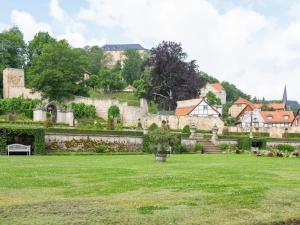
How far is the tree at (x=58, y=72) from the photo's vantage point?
218 ft

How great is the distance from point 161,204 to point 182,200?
63 cm

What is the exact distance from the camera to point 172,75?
69.9m

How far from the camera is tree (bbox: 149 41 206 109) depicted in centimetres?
6975

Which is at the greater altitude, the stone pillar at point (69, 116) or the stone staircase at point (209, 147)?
the stone pillar at point (69, 116)

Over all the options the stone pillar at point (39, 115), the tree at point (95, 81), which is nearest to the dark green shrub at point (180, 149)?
the stone pillar at point (39, 115)

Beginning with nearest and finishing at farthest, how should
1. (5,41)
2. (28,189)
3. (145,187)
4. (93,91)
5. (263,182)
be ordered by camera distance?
(28,189) → (145,187) → (263,182) → (5,41) → (93,91)

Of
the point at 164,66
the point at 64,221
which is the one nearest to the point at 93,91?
the point at 164,66

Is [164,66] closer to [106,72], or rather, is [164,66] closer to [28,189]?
[106,72]

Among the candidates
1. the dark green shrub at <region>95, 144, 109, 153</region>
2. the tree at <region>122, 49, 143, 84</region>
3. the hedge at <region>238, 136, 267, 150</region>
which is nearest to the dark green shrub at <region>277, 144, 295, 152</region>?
the hedge at <region>238, 136, 267, 150</region>

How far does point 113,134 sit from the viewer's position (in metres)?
35.2

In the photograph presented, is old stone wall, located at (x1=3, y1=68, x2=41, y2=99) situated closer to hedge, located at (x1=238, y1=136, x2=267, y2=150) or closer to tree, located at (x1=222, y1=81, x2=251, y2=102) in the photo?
hedge, located at (x1=238, y1=136, x2=267, y2=150)

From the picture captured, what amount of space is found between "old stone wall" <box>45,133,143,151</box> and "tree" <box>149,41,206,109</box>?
34.5 m

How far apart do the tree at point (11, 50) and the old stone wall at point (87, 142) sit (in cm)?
5322

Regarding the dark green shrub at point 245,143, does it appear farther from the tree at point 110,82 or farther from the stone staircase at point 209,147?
the tree at point 110,82
